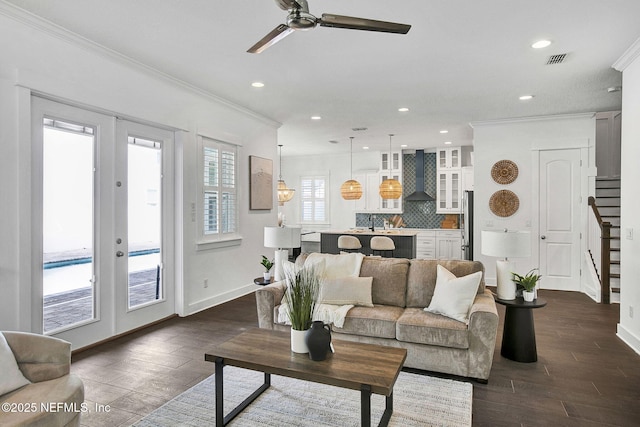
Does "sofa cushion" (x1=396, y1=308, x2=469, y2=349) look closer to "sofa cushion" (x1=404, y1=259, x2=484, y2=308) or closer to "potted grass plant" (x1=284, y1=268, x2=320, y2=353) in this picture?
"sofa cushion" (x1=404, y1=259, x2=484, y2=308)

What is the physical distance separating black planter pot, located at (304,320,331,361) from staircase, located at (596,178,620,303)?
5.43 metres

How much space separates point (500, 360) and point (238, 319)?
9.47 ft

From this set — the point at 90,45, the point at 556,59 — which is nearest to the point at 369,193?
the point at 556,59

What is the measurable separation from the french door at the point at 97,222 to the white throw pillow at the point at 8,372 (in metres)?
1.50

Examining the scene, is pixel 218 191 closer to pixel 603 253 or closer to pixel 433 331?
pixel 433 331

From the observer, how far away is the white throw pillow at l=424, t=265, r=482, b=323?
3.07 meters

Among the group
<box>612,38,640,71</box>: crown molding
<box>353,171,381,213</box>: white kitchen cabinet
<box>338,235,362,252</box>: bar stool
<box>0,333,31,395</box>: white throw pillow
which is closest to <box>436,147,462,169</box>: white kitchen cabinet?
<box>353,171,381,213</box>: white kitchen cabinet

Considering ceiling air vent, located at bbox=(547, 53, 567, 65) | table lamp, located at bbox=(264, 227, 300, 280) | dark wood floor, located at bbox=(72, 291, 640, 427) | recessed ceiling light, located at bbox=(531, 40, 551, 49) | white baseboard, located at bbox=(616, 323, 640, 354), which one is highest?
ceiling air vent, located at bbox=(547, 53, 567, 65)

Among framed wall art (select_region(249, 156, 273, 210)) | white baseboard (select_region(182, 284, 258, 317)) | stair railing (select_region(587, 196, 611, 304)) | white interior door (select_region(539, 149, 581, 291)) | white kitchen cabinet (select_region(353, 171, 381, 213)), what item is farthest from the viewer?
white kitchen cabinet (select_region(353, 171, 381, 213))

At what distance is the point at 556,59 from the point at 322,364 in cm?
381

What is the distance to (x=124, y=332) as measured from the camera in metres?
4.04

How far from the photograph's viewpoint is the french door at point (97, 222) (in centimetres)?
329

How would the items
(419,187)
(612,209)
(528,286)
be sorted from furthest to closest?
(419,187)
(612,209)
(528,286)

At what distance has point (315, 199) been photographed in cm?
1064
